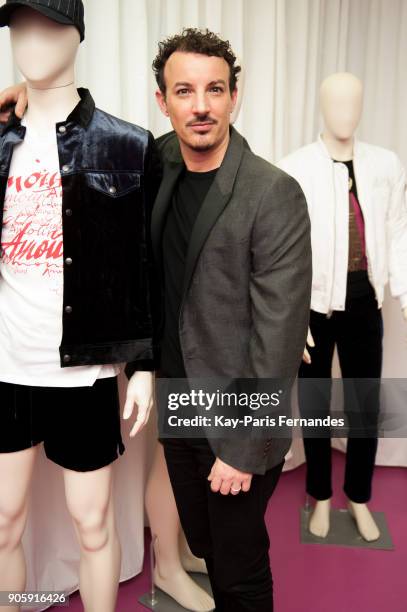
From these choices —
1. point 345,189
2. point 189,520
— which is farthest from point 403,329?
point 189,520

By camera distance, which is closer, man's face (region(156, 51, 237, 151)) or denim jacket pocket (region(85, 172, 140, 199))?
man's face (region(156, 51, 237, 151))

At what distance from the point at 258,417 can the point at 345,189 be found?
1.14 metres

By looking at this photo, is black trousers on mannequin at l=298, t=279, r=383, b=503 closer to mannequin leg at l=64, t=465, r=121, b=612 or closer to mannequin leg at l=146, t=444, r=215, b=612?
mannequin leg at l=146, t=444, r=215, b=612

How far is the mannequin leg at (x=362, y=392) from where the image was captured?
2.32 meters

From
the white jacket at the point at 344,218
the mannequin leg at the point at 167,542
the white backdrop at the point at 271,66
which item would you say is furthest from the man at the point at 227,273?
the white jacket at the point at 344,218

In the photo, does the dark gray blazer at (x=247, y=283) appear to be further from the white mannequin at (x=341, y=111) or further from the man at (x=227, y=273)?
the white mannequin at (x=341, y=111)

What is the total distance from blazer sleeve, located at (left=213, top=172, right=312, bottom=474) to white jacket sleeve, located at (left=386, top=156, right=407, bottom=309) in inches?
38.0

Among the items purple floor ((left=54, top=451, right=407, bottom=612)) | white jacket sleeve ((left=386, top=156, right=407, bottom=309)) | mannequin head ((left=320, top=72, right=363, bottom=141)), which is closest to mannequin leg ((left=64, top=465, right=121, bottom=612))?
purple floor ((left=54, top=451, right=407, bottom=612))

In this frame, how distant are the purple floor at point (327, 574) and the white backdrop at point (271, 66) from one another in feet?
1.31

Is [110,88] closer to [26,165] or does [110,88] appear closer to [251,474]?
[26,165]

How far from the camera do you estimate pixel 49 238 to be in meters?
1.48

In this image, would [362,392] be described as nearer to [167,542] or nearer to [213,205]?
[167,542]

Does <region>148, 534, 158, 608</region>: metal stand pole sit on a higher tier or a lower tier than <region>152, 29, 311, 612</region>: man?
lower

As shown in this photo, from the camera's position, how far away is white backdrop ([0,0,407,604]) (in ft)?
6.66
